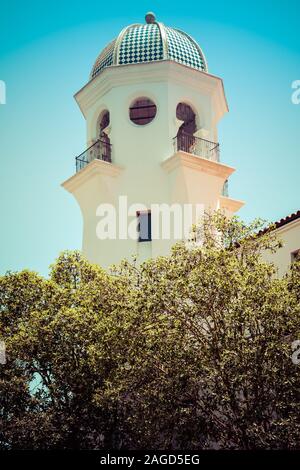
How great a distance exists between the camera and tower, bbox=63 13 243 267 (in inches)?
1174

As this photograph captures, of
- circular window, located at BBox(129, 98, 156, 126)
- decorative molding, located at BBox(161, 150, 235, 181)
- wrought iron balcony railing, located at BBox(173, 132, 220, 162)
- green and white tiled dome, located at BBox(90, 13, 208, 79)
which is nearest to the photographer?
decorative molding, located at BBox(161, 150, 235, 181)

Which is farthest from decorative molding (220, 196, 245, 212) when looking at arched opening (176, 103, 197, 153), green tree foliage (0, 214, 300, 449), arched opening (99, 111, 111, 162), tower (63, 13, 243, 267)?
green tree foliage (0, 214, 300, 449)

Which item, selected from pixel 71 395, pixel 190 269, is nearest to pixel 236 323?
pixel 190 269

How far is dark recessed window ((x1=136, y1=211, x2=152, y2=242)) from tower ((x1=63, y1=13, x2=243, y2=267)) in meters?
0.04

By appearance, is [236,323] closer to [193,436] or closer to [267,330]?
[267,330]

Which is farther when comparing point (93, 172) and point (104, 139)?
point (104, 139)

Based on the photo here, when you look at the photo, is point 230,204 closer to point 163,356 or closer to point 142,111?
point 142,111

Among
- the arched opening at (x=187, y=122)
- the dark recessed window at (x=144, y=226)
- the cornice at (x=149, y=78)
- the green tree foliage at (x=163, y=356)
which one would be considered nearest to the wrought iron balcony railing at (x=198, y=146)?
the arched opening at (x=187, y=122)

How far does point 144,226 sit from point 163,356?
1149cm

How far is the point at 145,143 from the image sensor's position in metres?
30.8

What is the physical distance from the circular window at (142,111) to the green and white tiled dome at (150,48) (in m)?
1.67

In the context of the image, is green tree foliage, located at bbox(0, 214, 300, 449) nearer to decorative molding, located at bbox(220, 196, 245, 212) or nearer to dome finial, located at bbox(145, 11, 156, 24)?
decorative molding, located at bbox(220, 196, 245, 212)

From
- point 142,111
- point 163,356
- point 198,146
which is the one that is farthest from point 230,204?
point 163,356

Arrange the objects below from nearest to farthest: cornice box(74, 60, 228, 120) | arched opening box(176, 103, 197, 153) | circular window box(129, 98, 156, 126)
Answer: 1. cornice box(74, 60, 228, 120)
2. arched opening box(176, 103, 197, 153)
3. circular window box(129, 98, 156, 126)
